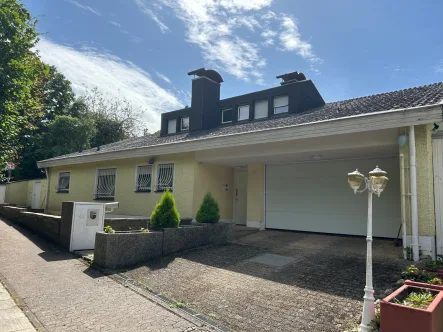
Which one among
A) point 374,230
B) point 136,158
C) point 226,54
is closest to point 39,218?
point 136,158

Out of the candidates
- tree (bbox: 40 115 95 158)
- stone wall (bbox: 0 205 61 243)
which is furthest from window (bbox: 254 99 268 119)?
tree (bbox: 40 115 95 158)

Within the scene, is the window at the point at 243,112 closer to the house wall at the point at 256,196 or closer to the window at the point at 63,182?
the house wall at the point at 256,196

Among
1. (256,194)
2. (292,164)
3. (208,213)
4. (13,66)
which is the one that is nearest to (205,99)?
(256,194)

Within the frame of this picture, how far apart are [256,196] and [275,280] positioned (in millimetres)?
5392

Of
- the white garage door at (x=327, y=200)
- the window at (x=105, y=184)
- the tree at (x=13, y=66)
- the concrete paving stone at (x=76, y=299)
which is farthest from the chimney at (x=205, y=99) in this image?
the concrete paving stone at (x=76, y=299)

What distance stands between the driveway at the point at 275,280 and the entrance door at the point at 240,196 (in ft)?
11.7

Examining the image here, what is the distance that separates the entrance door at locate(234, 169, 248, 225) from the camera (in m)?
11.5

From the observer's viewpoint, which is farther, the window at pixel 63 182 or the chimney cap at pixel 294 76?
the window at pixel 63 182

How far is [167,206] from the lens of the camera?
7246 millimetres

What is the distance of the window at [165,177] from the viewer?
10.8m

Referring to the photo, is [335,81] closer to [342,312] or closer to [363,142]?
[363,142]

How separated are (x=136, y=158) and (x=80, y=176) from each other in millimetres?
4461

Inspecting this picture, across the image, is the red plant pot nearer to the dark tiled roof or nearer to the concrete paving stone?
the concrete paving stone

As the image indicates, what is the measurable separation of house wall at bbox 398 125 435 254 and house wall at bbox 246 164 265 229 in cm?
491
